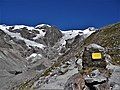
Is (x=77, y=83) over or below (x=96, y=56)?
below

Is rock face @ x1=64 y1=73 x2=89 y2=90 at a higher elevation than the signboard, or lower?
lower

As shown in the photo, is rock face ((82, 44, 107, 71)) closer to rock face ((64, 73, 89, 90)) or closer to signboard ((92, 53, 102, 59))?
signboard ((92, 53, 102, 59))

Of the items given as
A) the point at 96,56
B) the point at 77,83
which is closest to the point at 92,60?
the point at 96,56

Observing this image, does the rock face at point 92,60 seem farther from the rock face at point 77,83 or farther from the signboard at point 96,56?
the rock face at point 77,83

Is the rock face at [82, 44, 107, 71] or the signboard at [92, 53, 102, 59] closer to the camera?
the signboard at [92, 53, 102, 59]

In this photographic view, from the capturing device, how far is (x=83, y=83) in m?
16.0

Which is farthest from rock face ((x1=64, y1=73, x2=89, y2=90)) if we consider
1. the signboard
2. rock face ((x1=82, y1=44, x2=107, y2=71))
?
the signboard

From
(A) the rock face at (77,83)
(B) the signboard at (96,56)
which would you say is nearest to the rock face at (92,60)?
(B) the signboard at (96,56)

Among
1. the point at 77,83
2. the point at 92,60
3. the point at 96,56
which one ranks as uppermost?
the point at 96,56

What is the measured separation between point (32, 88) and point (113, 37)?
1098 cm

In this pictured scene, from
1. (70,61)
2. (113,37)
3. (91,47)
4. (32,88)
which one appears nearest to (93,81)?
(91,47)

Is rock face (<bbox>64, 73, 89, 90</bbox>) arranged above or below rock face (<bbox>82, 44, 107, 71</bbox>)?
below

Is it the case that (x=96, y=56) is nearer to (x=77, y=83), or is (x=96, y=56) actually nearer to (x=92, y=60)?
(x=92, y=60)

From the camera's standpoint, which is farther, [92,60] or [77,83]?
[77,83]
